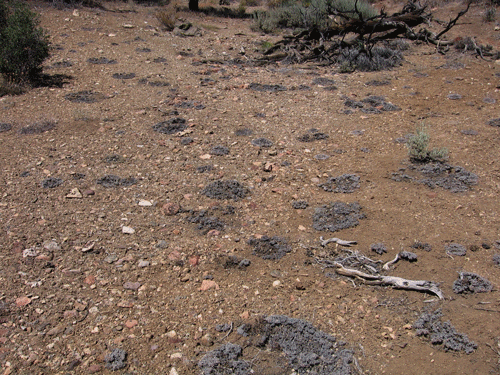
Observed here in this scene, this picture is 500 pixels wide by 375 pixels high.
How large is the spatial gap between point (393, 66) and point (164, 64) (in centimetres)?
499

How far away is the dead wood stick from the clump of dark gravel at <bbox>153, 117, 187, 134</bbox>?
11.9 ft

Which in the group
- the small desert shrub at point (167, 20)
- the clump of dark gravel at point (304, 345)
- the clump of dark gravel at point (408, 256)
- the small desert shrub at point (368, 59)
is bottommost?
the clump of dark gravel at point (304, 345)

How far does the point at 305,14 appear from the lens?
11.7m

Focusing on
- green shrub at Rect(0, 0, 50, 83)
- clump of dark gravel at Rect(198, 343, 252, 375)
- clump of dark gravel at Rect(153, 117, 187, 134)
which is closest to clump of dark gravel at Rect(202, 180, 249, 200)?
clump of dark gravel at Rect(153, 117, 187, 134)

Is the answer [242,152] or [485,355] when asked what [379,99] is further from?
[485,355]

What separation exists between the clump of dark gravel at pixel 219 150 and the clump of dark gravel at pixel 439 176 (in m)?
2.28

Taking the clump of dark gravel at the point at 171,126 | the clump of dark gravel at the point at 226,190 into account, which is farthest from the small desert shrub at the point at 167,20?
the clump of dark gravel at the point at 226,190

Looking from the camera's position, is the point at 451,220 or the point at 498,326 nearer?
the point at 498,326

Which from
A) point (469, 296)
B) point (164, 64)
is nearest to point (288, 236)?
point (469, 296)

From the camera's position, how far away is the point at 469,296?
3537 millimetres

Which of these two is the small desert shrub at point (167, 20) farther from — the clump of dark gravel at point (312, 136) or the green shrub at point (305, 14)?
the clump of dark gravel at point (312, 136)

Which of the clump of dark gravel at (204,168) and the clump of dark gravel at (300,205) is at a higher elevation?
the clump of dark gravel at (204,168)

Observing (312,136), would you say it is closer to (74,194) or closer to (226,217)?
(226,217)

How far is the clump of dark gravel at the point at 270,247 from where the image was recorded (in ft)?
13.6
